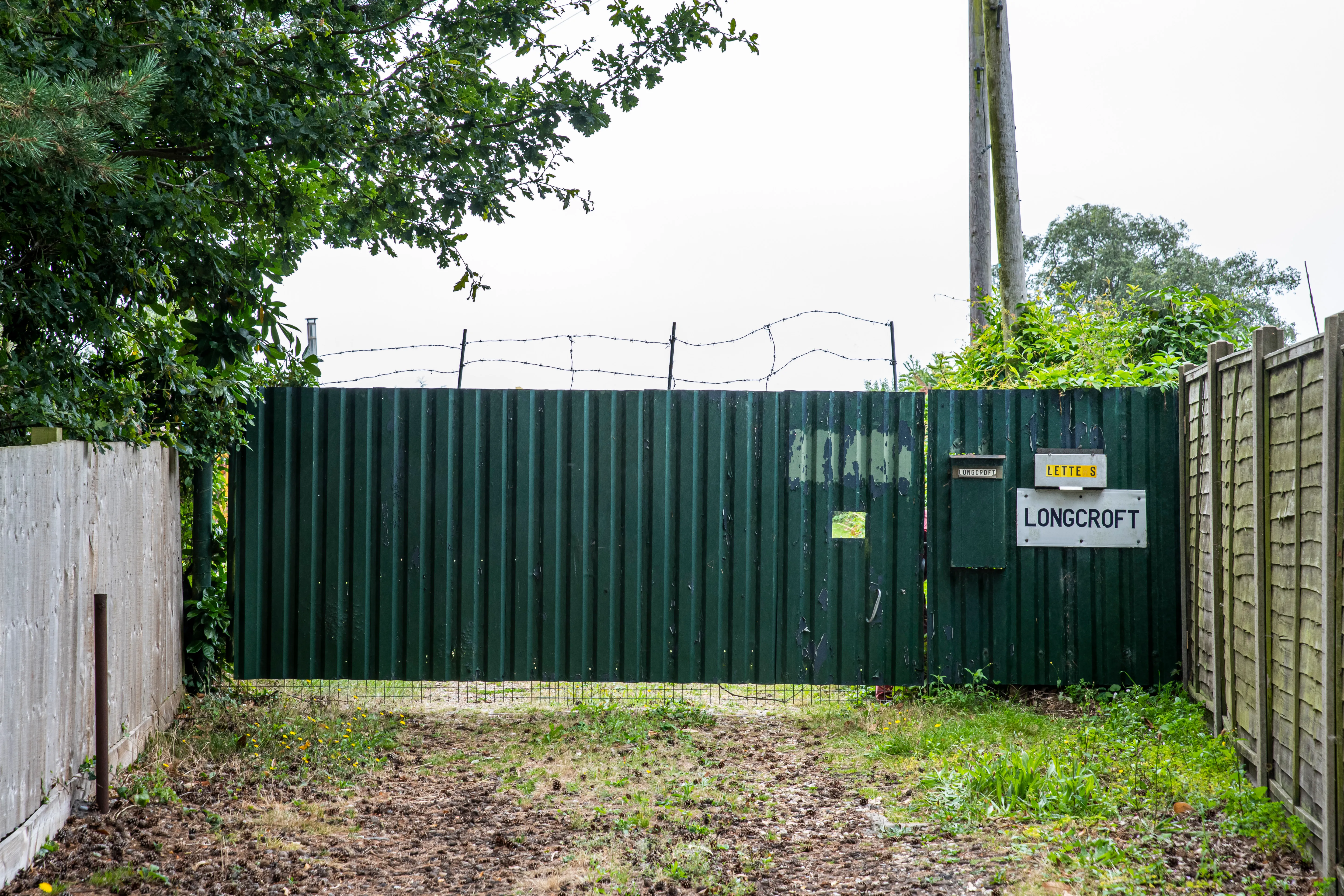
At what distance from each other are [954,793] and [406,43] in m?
4.71

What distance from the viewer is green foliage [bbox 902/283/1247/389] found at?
5.74 m

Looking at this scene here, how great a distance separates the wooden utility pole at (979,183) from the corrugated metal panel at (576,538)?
365cm

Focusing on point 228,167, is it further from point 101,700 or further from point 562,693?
point 562,693

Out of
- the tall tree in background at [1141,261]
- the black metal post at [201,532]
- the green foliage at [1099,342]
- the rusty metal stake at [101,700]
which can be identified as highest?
the tall tree in background at [1141,261]

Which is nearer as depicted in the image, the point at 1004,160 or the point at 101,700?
the point at 101,700

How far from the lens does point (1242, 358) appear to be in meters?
3.90

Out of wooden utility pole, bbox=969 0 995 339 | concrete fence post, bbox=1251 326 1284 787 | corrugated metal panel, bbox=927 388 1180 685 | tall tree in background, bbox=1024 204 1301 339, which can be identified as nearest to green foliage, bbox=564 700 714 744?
corrugated metal panel, bbox=927 388 1180 685

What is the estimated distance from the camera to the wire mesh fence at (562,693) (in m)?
5.46

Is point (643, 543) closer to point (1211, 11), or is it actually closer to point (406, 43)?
point (406, 43)

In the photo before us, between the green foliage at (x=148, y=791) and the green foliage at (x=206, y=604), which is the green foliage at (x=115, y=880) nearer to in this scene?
the green foliage at (x=148, y=791)

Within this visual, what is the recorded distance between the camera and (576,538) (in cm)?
534

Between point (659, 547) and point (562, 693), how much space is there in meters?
1.21

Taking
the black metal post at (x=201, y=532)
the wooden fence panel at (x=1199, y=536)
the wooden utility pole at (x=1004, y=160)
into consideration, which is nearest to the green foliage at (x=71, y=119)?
the black metal post at (x=201, y=532)

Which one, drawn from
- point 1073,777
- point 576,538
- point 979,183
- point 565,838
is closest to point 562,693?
point 576,538
